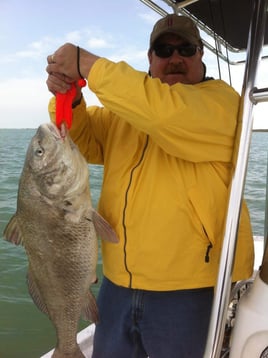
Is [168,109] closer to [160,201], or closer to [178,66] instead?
[160,201]

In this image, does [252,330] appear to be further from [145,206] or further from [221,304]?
[145,206]

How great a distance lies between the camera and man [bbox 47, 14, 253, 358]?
1723 millimetres

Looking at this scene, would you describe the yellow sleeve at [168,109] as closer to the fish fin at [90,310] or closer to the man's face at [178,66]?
the man's face at [178,66]

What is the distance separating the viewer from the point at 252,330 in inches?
55.1

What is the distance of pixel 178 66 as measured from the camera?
7.85 ft

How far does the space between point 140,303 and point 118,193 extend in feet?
1.85

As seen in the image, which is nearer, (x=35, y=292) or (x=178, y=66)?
(x=35, y=292)

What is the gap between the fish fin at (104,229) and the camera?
6.55ft

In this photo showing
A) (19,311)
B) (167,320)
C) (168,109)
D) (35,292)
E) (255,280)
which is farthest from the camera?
(19,311)

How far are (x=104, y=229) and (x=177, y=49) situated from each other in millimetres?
1131

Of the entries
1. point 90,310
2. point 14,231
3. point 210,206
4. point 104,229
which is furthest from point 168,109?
point 90,310

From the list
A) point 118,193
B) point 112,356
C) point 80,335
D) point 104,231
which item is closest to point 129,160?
point 118,193

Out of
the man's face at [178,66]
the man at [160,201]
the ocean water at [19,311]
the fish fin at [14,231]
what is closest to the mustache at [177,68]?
the man's face at [178,66]

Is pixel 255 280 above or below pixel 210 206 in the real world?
below
